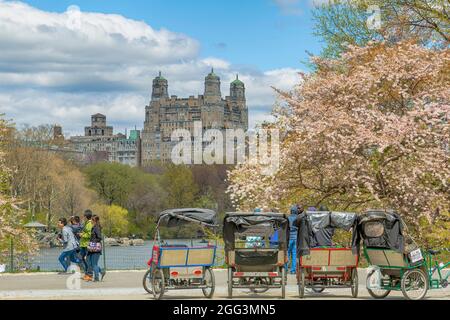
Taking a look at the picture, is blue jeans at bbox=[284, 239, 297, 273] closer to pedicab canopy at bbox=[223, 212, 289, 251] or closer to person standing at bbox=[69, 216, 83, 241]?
pedicab canopy at bbox=[223, 212, 289, 251]

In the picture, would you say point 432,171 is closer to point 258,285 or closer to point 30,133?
point 258,285

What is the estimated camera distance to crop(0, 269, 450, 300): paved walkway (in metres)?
19.2

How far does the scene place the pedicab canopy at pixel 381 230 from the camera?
18.6 metres

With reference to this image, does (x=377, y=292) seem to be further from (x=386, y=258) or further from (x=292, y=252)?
(x=292, y=252)

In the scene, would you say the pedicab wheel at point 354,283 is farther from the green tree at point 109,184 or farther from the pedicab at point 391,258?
the green tree at point 109,184

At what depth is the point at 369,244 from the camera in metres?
19.2

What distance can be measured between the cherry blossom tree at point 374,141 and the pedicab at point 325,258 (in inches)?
290

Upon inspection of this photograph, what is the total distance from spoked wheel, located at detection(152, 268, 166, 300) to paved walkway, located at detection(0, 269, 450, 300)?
19cm

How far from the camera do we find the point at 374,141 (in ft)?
85.8

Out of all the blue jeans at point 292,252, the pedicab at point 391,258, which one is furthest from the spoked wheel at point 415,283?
the blue jeans at point 292,252

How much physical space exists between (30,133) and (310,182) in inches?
2360

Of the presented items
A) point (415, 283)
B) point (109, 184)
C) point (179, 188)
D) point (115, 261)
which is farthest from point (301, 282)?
point (179, 188)

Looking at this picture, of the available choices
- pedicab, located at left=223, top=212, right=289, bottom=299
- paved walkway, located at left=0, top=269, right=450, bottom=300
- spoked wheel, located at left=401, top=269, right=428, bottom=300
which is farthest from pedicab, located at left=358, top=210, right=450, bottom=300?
pedicab, located at left=223, top=212, right=289, bottom=299
